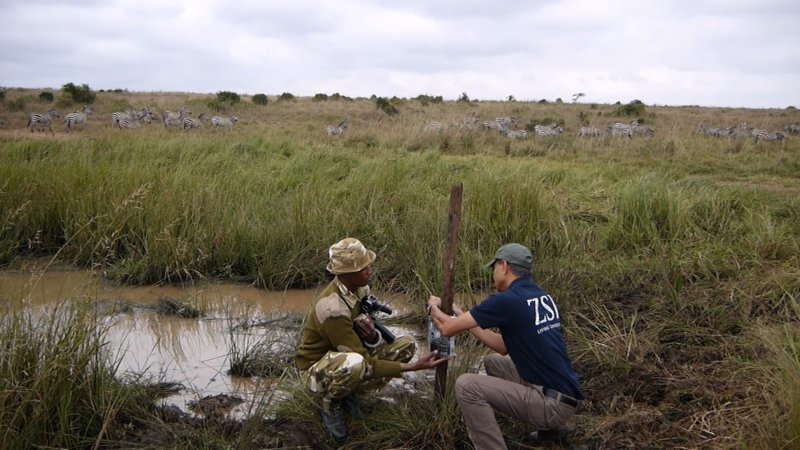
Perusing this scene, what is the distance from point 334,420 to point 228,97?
2869 cm

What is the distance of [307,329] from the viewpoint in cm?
378

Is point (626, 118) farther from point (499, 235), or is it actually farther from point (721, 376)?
point (721, 376)

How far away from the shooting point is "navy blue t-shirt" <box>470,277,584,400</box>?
10.8 ft

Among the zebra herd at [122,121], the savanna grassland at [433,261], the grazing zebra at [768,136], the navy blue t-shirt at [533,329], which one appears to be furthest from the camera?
the zebra herd at [122,121]

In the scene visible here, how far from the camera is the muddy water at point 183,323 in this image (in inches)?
171

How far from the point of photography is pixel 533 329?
330 cm

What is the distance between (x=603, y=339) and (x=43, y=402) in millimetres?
3364

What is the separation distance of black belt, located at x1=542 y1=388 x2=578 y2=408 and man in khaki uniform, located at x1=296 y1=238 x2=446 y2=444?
0.57 metres

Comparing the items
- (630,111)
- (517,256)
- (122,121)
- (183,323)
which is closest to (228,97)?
(122,121)

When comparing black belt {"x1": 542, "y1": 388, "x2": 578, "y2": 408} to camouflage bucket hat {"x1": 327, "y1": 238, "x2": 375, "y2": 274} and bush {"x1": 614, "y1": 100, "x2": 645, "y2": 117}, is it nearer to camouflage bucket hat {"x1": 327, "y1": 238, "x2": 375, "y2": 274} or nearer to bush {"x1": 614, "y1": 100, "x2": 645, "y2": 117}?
camouflage bucket hat {"x1": 327, "y1": 238, "x2": 375, "y2": 274}

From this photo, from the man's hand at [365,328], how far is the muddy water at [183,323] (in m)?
0.68

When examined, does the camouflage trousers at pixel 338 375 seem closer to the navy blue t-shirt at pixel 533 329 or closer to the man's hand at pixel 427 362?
the man's hand at pixel 427 362

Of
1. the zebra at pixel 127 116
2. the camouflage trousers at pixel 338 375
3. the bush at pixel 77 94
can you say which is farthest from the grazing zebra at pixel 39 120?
the camouflage trousers at pixel 338 375

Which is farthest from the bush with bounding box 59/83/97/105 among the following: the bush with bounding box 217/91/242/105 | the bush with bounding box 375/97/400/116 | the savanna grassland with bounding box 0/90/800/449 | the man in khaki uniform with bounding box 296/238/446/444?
the man in khaki uniform with bounding box 296/238/446/444
